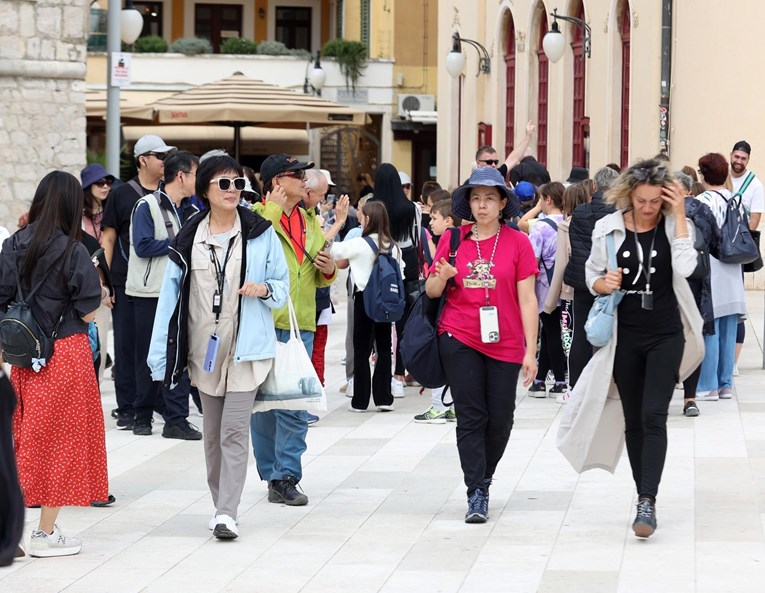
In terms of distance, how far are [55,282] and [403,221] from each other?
4.81m

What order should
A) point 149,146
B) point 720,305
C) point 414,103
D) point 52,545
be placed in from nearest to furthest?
point 52,545, point 149,146, point 720,305, point 414,103

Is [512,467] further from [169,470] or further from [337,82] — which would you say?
[337,82]

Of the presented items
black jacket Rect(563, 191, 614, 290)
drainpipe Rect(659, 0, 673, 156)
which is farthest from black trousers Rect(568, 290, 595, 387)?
drainpipe Rect(659, 0, 673, 156)

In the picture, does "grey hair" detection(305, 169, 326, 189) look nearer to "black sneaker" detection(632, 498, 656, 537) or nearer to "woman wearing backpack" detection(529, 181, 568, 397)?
"woman wearing backpack" detection(529, 181, 568, 397)

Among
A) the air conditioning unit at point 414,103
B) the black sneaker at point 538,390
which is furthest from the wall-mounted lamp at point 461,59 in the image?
the black sneaker at point 538,390

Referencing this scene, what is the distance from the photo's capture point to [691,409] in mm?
11445

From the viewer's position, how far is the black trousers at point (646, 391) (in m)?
7.63

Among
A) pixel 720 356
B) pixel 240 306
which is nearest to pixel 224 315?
pixel 240 306

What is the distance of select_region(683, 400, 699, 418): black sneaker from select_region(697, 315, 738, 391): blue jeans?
74 centimetres

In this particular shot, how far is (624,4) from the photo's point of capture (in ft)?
81.4

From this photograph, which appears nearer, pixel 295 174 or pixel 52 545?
pixel 52 545

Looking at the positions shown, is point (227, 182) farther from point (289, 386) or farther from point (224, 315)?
point (289, 386)

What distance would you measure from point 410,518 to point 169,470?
2.03m

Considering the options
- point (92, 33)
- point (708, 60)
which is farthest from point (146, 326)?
point (92, 33)
